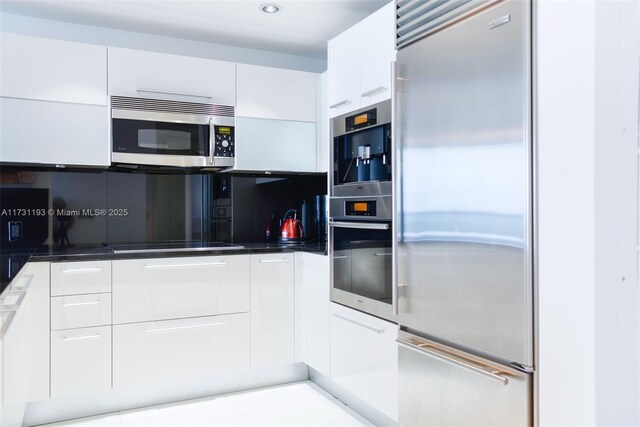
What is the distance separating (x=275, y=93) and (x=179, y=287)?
1388 millimetres

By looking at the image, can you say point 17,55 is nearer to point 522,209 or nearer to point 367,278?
point 367,278

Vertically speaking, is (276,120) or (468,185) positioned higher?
(276,120)

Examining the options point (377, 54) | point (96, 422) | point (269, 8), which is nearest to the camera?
point (377, 54)

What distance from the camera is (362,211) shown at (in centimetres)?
244

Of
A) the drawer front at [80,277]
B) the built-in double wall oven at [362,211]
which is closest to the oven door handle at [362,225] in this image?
the built-in double wall oven at [362,211]

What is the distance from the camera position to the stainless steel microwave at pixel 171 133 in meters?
2.85

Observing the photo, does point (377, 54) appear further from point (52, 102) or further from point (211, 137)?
point (52, 102)

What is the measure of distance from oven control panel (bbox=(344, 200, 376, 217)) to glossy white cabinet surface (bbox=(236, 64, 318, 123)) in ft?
3.22

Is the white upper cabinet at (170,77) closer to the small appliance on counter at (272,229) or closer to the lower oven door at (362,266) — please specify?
the small appliance on counter at (272,229)

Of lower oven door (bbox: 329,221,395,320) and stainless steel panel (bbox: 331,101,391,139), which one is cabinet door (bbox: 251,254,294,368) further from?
stainless steel panel (bbox: 331,101,391,139)

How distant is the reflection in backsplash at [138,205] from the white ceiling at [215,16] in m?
0.93

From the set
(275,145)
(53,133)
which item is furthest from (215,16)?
(53,133)

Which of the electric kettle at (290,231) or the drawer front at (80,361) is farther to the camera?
the electric kettle at (290,231)

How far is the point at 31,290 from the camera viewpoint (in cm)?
242
